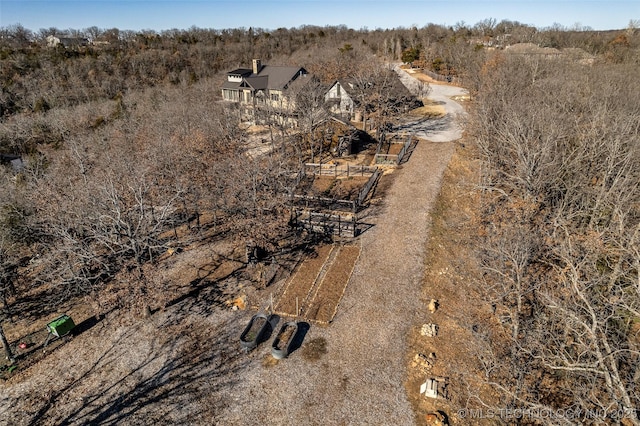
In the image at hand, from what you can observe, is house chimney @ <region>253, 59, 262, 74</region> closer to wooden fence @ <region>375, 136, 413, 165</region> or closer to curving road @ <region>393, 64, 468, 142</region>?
curving road @ <region>393, 64, 468, 142</region>

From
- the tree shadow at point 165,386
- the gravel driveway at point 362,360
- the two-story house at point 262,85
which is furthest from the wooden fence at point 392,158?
the tree shadow at point 165,386

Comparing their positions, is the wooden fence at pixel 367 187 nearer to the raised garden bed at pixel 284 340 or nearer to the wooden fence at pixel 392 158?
the wooden fence at pixel 392 158

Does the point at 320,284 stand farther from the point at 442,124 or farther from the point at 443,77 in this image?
the point at 443,77

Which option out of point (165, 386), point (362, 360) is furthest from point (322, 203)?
point (165, 386)

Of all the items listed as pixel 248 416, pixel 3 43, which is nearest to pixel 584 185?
pixel 248 416

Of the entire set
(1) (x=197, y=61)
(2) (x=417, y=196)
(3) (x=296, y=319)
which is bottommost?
(3) (x=296, y=319)

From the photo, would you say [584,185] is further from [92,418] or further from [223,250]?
[92,418]
